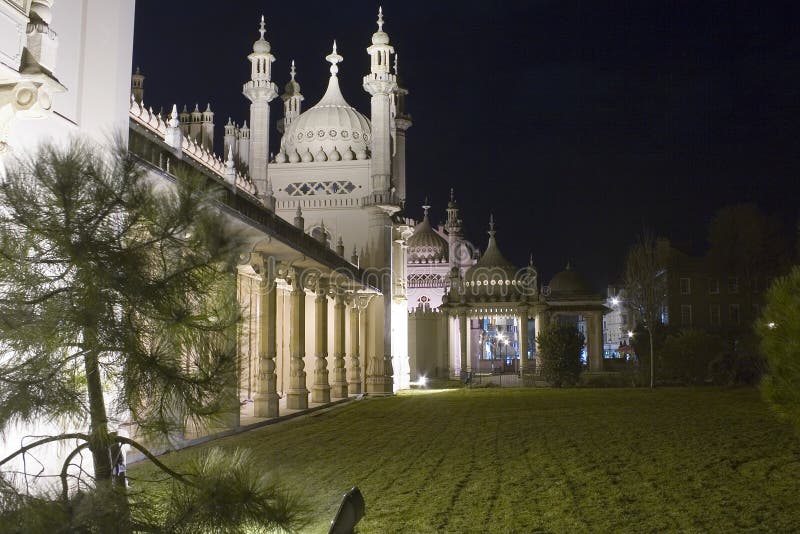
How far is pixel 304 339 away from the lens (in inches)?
965

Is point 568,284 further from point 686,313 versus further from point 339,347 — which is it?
A: point 339,347

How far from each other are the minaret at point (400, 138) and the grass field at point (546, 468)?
2152 centimetres

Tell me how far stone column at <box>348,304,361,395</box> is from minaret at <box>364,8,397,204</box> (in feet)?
18.4

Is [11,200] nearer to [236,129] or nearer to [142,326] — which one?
[142,326]

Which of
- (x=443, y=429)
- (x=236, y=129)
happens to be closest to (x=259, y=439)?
(x=443, y=429)

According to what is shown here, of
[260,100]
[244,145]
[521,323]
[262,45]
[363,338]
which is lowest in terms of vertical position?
[363,338]

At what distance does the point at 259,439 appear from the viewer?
15812 mm

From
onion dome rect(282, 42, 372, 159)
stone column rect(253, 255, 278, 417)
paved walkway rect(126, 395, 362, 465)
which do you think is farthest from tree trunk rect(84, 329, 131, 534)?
onion dome rect(282, 42, 372, 159)

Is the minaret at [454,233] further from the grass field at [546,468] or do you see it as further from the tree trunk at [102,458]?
the tree trunk at [102,458]

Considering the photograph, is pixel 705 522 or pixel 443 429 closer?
pixel 705 522

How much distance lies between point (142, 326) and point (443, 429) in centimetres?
1368

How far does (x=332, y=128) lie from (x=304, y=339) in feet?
52.6

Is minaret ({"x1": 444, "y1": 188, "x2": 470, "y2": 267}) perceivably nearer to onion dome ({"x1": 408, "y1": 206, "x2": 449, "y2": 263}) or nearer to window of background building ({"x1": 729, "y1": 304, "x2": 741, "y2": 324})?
onion dome ({"x1": 408, "y1": 206, "x2": 449, "y2": 263})

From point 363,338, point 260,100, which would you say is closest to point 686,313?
point 363,338
